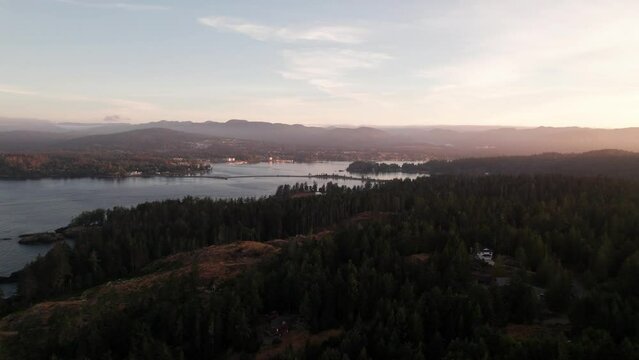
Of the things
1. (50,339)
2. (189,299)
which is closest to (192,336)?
(189,299)

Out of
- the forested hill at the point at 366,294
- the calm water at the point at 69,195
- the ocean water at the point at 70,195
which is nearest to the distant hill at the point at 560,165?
the calm water at the point at 69,195

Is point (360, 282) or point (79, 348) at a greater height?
point (360, 282)

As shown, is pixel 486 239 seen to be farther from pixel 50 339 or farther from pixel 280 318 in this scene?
pixel 50 339

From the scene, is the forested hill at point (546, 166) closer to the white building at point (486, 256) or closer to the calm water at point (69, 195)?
the calm water at point (69, 195)

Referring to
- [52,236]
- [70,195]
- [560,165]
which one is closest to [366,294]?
[52,236]

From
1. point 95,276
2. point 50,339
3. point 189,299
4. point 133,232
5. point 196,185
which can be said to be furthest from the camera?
point 196,185

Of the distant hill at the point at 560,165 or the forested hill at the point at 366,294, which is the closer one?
the forested hill at the point at 366,294
